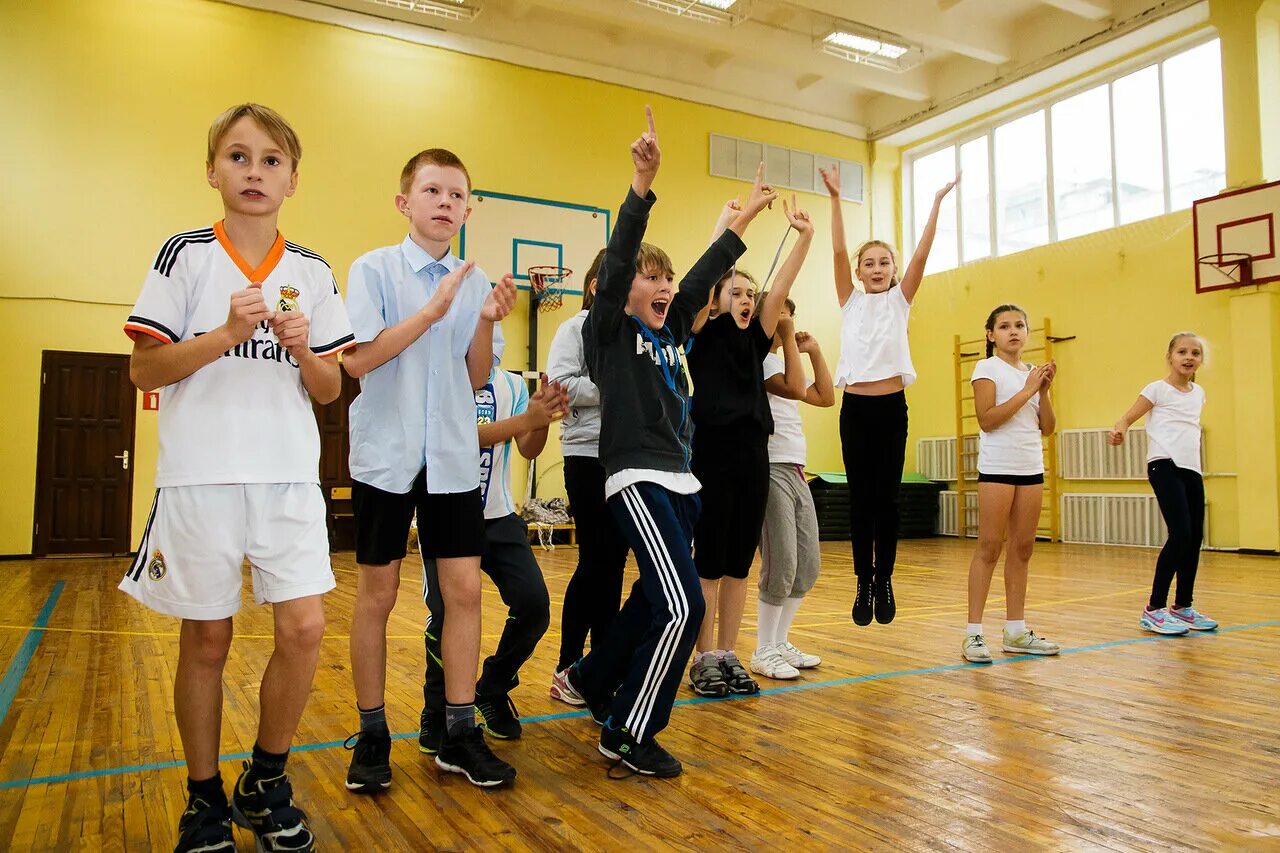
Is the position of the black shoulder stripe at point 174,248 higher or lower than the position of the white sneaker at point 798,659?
higher

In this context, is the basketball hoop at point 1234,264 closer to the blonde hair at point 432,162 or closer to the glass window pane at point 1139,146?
the glass window pane at point 1139,146

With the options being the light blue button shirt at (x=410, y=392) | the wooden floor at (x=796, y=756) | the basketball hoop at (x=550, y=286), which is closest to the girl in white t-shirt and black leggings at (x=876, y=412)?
the wooden floor at (x=796, y=756)

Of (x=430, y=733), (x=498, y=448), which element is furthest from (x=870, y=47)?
(x=430, y=733)

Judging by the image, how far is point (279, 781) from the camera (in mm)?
1771

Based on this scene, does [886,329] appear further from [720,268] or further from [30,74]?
[30,74]

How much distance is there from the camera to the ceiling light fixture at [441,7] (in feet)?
33.6

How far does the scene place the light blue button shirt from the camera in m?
2.12

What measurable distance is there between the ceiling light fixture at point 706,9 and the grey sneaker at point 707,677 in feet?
29.4

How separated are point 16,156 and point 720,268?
A: 9.55 m

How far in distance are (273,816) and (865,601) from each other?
2.39 metres

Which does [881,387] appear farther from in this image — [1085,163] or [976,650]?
[1085,163]

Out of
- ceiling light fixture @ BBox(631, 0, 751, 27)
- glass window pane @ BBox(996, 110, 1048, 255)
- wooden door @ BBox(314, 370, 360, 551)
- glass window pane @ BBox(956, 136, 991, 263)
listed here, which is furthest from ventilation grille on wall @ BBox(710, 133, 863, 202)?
wooden door @ BBox(314, 370, 360, 551)

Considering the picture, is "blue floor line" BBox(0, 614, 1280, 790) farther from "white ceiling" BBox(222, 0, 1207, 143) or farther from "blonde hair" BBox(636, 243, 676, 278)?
"white ceiling" BBox(222, 0, 1207, 143)

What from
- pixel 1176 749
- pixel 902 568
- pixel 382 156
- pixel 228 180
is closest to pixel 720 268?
pixel 228 180
